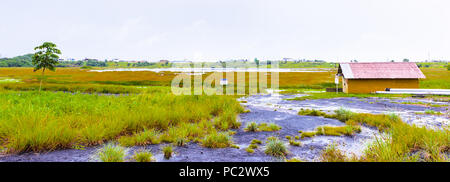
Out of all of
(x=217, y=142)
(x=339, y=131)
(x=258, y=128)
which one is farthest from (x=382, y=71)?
(x=217, y=142)

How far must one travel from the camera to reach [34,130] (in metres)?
5.88

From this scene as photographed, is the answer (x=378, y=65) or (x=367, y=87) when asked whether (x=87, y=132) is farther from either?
(x=378, y=65)

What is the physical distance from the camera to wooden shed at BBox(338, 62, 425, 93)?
85.4ft

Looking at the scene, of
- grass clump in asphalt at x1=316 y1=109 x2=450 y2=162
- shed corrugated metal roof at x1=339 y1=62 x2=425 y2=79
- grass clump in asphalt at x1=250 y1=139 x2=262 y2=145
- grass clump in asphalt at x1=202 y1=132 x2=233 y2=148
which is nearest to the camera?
Answer: grass clump in asphalt at x1=316 y1=109 x2=450 y2=162

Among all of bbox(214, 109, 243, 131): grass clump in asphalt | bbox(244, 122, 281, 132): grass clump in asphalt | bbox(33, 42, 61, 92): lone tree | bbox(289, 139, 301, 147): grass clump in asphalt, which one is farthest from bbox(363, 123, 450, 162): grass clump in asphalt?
bbox(33, 42, 61, 92): lone tree

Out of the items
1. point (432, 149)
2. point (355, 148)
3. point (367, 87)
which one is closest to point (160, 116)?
point (355, 148)

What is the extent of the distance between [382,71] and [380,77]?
118 cm

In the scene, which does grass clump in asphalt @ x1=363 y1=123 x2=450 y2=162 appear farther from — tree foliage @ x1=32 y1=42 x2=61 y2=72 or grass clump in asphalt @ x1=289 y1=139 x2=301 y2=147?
tree foliage @ x1=32 y1=42 x2=61 y2=72

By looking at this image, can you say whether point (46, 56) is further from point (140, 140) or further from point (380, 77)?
point (380, 77)

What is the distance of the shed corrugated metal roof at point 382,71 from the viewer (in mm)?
25984

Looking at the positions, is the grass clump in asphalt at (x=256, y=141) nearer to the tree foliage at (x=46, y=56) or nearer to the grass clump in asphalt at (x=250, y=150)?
the grass clump in asphalt at (x=250, y=150)

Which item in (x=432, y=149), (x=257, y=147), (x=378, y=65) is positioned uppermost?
(x=378, y=65)

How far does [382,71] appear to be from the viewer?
26.7m
